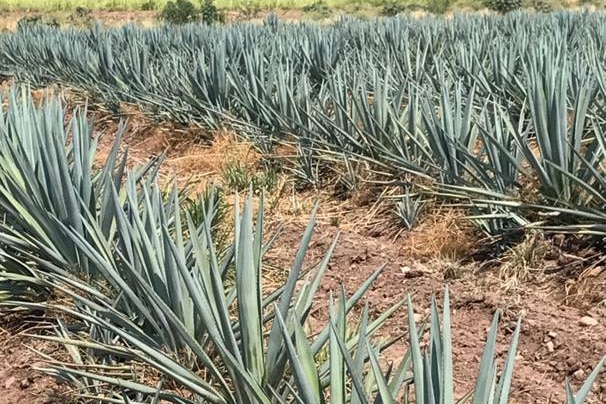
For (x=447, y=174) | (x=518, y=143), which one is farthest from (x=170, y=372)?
(x=447, y=174)

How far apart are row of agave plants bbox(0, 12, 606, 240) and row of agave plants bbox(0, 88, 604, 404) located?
2.59 ft

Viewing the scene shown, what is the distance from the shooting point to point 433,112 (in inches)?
129

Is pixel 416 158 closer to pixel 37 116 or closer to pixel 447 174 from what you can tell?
pixel 447 174

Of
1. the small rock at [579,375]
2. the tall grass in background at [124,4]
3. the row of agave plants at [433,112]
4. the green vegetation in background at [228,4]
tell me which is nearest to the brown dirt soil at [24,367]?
the small rock at [579,375]

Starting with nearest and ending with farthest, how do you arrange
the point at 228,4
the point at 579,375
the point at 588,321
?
1. the point at 579,375
2. the point at 588,321
3. the point at 228,4

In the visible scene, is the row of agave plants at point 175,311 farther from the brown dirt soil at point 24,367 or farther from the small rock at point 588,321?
the small rock at point 588,321

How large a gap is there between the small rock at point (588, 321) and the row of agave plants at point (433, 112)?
0.34m

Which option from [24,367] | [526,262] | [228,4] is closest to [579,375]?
[526,262]

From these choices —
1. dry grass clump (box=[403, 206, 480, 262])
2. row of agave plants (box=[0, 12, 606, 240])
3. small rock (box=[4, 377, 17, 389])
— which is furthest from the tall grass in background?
small rock (box=[4, 377, 17, 389])

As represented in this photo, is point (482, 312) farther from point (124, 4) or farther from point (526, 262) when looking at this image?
point (124, 4)

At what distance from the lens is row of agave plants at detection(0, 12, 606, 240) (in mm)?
2926

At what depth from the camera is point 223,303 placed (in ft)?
5.46

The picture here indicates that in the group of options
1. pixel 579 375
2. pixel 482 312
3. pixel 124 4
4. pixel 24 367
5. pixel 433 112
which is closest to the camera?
pixel 579 375

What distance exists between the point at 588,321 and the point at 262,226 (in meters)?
1.23
